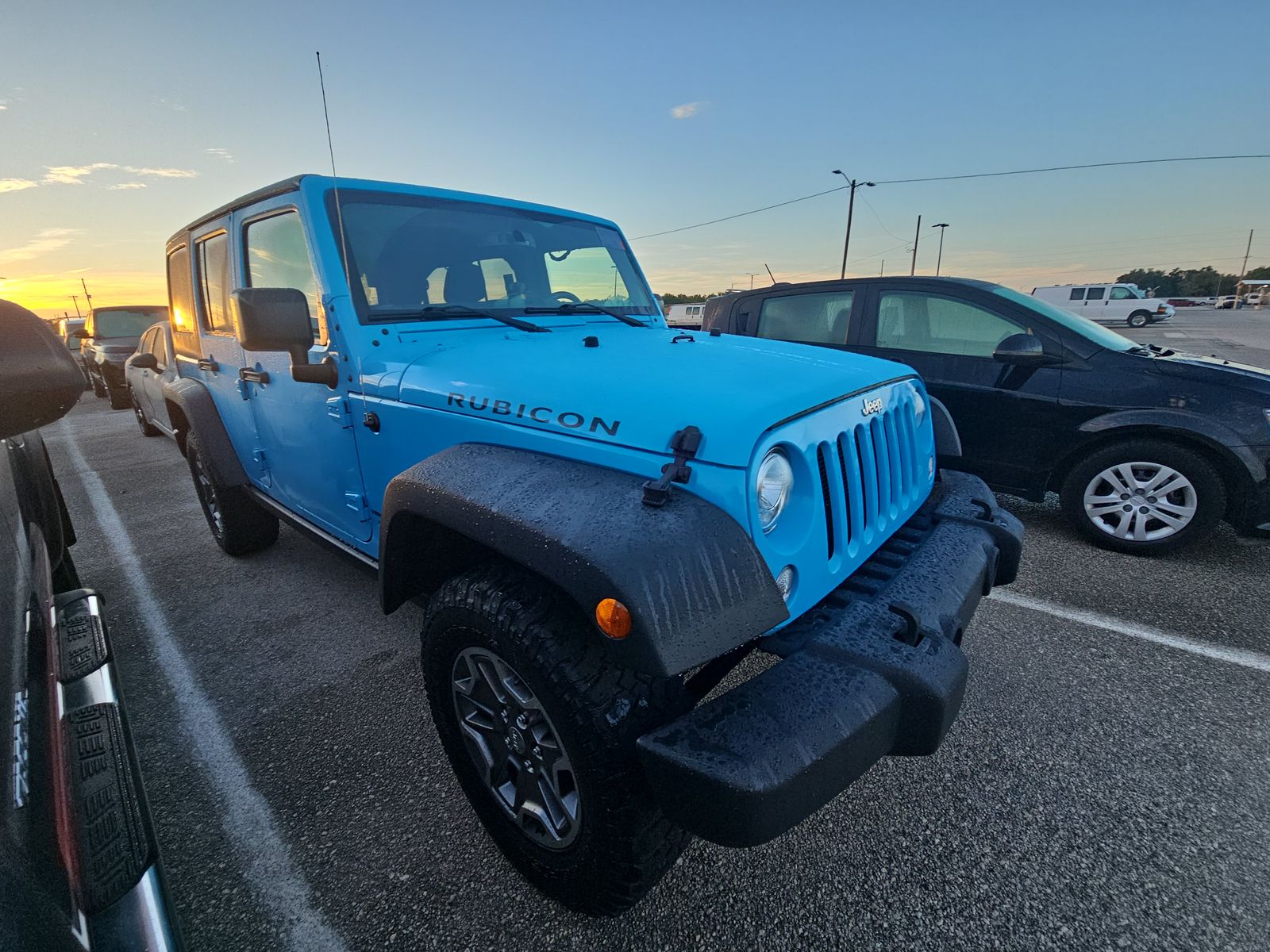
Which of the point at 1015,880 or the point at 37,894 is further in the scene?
the point at 1015,880

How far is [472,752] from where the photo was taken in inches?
69.2

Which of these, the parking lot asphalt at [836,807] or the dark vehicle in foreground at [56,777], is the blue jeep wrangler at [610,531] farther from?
the dark vehicle in foreground at [56,777]

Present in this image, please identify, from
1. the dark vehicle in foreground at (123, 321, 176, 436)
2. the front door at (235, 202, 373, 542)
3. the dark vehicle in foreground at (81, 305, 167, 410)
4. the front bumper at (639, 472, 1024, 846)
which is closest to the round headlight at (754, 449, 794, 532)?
the front bumper at (639, 472, 1024, 846)

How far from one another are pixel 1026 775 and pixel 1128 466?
8.76ft

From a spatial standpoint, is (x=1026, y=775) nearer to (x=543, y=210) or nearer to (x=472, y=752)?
(x=472, y=752)

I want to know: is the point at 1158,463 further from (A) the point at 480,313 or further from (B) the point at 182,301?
(B) the point at 182,301

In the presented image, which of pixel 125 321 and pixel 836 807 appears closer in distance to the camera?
pixel 836 807

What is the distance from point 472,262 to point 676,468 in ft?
5.56

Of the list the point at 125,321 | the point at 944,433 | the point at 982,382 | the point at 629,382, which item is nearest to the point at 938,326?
the point at 982,382

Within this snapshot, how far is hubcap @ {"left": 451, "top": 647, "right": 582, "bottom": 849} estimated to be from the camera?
154 centimetres

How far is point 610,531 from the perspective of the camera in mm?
1288

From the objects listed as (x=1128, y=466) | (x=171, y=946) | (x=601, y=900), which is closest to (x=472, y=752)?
(x=601, y=900)

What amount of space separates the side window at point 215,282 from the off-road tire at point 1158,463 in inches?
204

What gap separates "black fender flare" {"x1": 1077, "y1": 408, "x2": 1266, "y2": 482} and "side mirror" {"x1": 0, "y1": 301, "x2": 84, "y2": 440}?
4.82m
